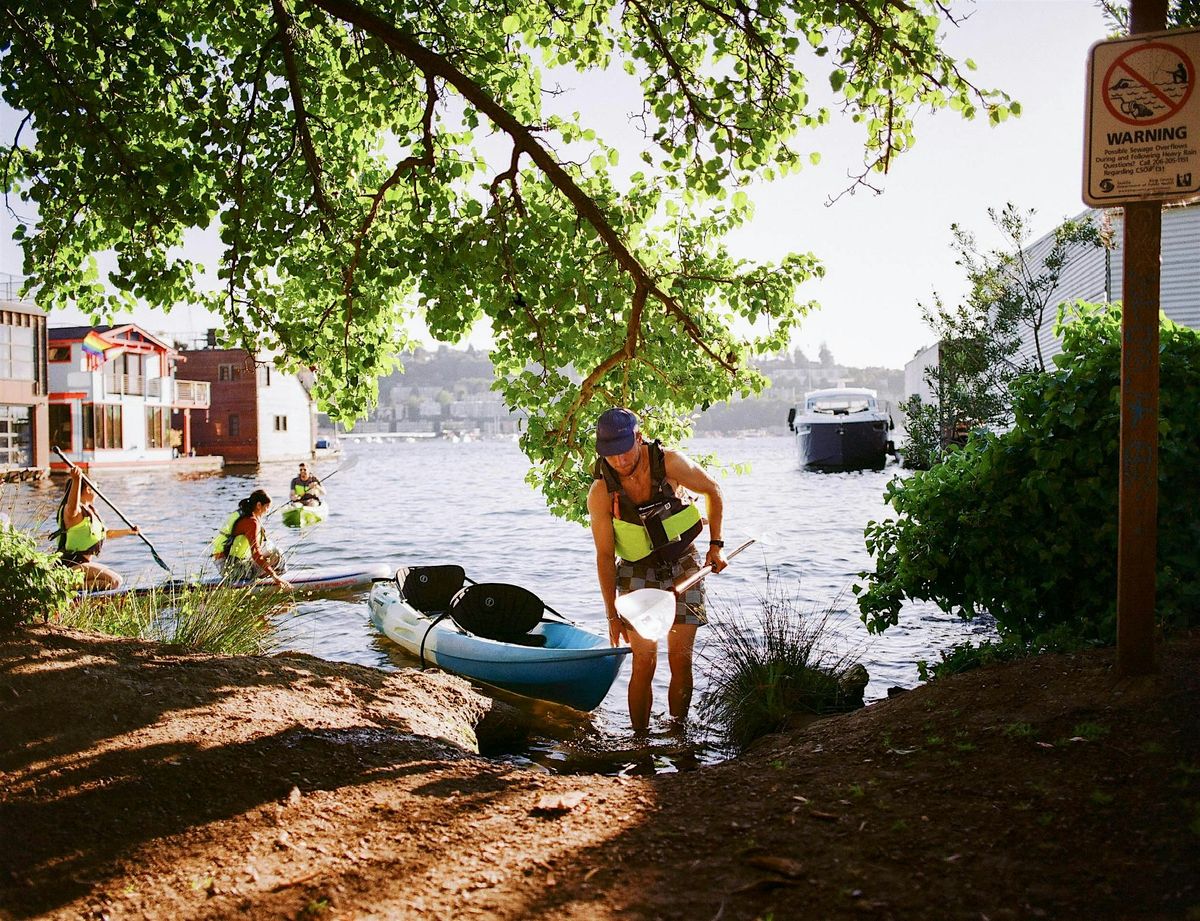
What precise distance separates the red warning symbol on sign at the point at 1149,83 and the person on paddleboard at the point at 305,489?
805 inches

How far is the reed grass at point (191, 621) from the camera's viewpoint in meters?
6.48

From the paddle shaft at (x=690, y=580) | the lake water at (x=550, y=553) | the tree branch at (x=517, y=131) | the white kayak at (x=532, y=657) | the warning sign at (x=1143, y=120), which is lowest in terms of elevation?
the lake water at (x=550, y=553)

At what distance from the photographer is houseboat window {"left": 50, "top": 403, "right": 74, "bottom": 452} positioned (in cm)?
4253

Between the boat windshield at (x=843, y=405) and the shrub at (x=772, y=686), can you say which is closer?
the shrub at (x=772, y=686)

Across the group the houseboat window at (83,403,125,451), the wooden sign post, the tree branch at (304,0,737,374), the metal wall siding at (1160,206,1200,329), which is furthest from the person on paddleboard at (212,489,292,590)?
the houseboat window at (83,403,125,451)

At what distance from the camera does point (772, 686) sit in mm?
6387

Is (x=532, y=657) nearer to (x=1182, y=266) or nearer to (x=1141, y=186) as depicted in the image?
(x=1141, y=186)

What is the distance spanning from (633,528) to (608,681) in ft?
6.02

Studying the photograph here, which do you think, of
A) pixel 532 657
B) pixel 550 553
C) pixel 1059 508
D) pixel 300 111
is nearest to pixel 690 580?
pixel 532 657

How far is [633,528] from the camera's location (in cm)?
623

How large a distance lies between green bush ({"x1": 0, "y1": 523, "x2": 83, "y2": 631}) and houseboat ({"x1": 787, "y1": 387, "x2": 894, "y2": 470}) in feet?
142

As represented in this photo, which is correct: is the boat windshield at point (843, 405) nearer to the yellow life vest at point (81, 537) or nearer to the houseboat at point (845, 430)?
the houseboat at point (845, 430)

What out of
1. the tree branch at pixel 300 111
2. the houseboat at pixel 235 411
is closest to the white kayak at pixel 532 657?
the tree branch at pixel 300 111

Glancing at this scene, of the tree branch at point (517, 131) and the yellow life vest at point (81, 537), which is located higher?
the tree branch at point (517, 131)
